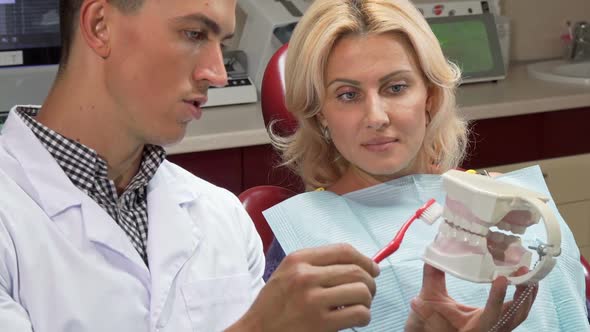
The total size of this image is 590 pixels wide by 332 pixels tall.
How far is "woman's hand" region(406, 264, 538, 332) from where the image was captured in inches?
57.1

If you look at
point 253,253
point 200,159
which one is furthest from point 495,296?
point 200,159

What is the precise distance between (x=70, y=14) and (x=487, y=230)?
712 mm

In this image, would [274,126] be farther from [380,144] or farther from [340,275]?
[340,275]

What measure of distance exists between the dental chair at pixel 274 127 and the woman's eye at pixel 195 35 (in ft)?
1.95

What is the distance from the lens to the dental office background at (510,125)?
2699 millimetres

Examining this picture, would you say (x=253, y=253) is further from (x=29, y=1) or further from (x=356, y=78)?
(x=29, y=1)

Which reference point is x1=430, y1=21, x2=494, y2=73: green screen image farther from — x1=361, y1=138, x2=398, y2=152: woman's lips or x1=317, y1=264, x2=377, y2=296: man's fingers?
x1=317, y1=264, x2=377, y2=296: man's fingers

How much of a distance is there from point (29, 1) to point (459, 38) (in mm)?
1455

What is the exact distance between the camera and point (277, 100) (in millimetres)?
2062

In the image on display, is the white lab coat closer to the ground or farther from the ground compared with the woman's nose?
closer to the ground

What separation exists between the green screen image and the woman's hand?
6.29ft

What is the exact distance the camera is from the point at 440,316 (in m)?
1.50

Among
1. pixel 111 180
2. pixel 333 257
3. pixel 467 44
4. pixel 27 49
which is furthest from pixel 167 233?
pixel 467 44


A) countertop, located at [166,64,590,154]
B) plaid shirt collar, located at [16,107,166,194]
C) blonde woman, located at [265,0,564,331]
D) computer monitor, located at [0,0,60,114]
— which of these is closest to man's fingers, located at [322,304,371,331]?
plaid shirt collar, located at [16,107,166,194]
